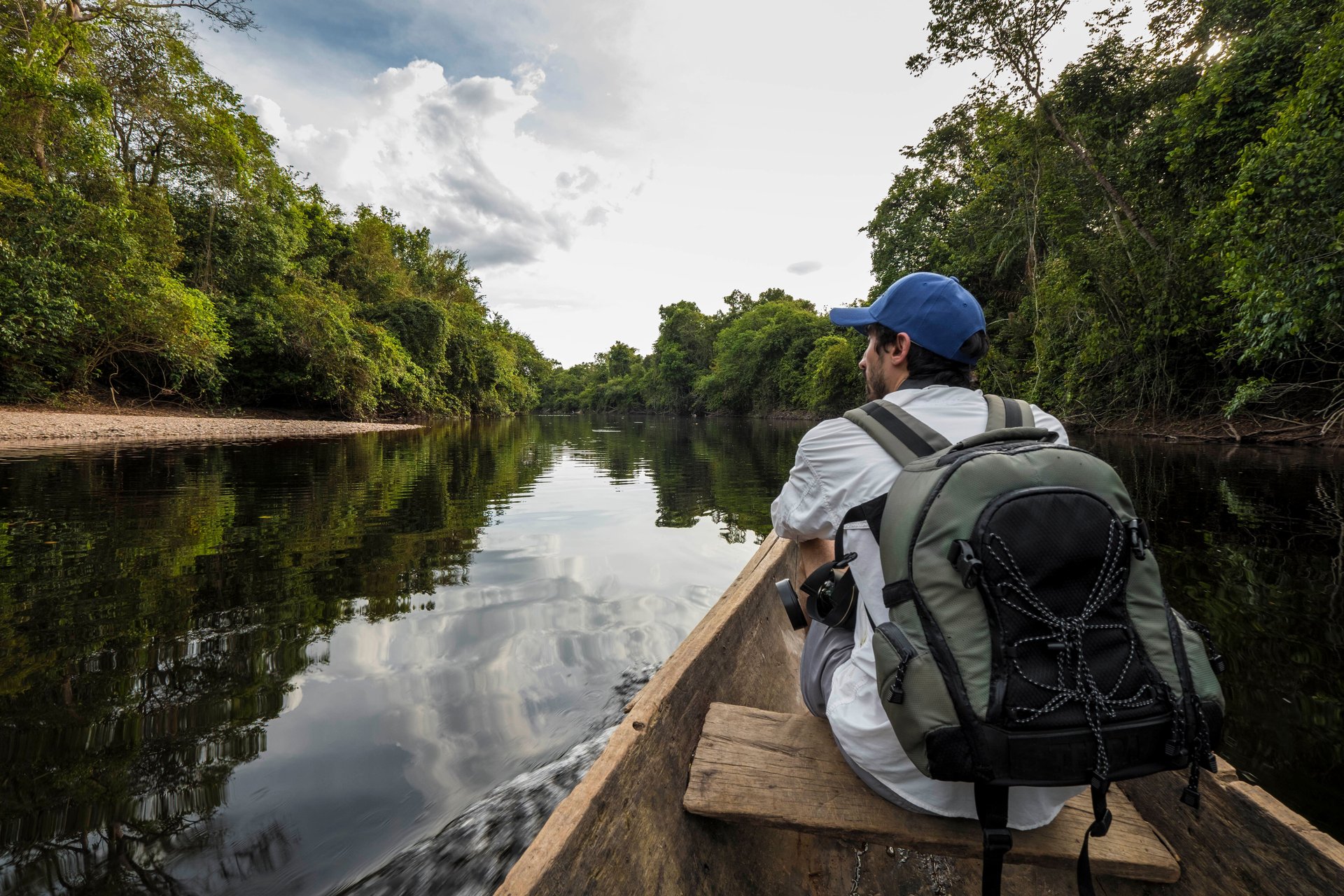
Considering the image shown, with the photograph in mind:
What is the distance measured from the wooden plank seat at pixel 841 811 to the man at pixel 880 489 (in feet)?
0.16

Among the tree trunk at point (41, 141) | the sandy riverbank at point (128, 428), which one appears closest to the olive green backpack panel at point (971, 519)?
the sandy riverbank at point (128, 428)

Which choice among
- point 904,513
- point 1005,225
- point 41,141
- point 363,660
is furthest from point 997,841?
point 1005,225

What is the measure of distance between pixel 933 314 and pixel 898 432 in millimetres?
425

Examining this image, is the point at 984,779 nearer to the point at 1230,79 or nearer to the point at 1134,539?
the point at 1134,539

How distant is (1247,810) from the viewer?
1.29 meters

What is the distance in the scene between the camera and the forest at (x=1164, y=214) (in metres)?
7.75

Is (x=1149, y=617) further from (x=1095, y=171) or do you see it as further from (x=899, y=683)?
(x=1095, y=171)

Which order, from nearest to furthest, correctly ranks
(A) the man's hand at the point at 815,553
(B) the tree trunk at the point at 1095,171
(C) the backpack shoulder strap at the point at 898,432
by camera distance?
1. (C) the backpack shoulder strap at the point at 898,432
2. (A) the man's hand at the point at 815,553
3. (B) the tree trunk at the point at 1095,171

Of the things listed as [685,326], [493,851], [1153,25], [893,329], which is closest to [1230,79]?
[1153,25]

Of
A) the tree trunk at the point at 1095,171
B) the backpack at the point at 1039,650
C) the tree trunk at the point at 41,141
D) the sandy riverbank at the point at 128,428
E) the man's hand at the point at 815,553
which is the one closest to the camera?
the backpack at the point at 1039,650

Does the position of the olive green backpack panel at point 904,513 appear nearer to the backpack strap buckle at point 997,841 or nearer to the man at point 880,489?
the man at point 880,489

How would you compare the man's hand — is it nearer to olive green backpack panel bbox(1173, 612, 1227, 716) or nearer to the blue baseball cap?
the blue baseball cap

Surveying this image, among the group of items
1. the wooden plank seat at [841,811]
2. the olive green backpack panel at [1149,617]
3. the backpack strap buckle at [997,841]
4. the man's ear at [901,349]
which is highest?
Result: the man's ear at [901,349]

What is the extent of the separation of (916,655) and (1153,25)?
19507 millimetres
